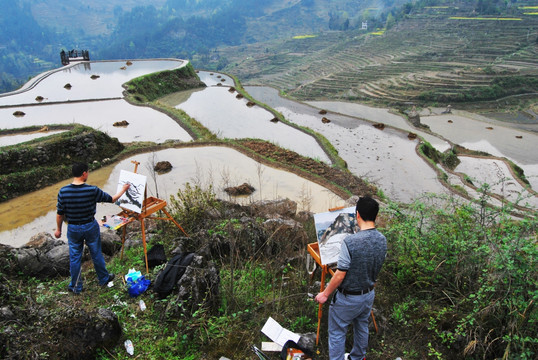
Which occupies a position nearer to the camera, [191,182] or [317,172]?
[191,182]

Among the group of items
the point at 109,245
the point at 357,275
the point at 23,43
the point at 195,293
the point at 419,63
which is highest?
the point at 23,43

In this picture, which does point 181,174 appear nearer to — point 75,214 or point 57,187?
point 57,187

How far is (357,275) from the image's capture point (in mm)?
2768

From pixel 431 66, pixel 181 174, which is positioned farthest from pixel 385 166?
pixel 431 66

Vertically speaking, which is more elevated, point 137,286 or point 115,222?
point 115,222

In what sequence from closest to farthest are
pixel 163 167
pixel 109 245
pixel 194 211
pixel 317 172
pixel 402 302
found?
pixel 402 302
pixel 109 245
pixel 194 211
pixel 163 167
pixel 317 172

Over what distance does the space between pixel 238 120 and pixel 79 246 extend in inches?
609

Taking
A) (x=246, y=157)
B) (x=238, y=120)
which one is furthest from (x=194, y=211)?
(x=238, y=120)

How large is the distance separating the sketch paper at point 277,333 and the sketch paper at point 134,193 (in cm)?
251

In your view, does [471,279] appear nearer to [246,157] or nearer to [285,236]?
→ [285,236]

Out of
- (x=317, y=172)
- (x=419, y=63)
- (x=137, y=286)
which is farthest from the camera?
(x=419, y=63)

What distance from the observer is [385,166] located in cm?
1516

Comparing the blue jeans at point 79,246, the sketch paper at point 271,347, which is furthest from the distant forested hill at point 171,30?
the sketch paper at point 271,347

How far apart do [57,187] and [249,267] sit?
7798 mm
